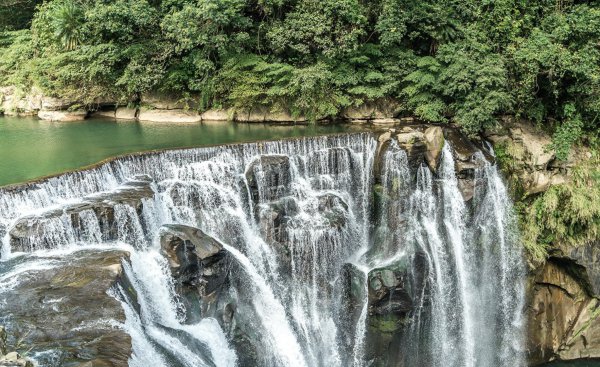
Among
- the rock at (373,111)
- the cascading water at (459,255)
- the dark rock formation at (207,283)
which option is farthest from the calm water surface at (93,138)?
the dark rock formation at (207,283)

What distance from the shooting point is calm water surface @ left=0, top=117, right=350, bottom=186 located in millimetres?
14344

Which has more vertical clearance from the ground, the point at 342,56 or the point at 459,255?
the point at 342,56

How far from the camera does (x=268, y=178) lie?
44.6ft

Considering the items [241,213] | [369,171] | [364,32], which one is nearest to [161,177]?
Result: [241,213]

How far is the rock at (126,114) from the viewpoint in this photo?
2150 cm

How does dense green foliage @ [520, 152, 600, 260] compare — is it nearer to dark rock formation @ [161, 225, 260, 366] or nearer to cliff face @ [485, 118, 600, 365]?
cliff face @ [485, 118, 600, 365]

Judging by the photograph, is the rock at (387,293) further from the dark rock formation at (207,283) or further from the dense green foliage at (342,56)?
the dense green foliage at (342,56)

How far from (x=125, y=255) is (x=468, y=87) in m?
11.7

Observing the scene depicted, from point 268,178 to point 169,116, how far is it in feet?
29.7

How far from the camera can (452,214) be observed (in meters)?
14.0

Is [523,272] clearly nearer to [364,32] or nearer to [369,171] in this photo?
[369,171]

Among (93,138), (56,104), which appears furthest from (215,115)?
(56,104)

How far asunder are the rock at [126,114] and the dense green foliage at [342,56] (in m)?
0.51

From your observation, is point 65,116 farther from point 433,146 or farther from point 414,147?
point 433,146
